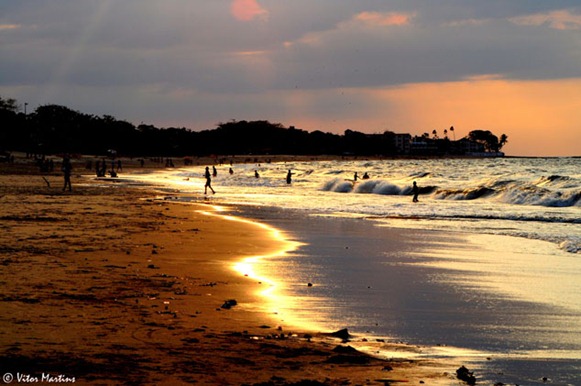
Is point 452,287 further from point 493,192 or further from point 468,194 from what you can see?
point 493,192

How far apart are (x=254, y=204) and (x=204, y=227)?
17.4 metres

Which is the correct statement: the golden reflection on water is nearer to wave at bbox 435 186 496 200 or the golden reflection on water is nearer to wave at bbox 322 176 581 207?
wave at bbox 322 176 581 207

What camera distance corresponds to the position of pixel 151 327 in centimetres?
980

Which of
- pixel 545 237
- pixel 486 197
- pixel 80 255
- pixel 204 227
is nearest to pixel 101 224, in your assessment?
pixel 204 227

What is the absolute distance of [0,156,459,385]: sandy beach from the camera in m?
7.85

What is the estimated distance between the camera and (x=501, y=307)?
12.5 m

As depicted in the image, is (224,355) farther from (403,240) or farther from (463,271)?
(403,240)

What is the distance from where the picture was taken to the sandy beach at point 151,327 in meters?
7.85

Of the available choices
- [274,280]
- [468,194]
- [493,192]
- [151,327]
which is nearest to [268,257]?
[274,280]

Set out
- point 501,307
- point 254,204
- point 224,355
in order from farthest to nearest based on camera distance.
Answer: point 254,204, point 501,307, point 224,355

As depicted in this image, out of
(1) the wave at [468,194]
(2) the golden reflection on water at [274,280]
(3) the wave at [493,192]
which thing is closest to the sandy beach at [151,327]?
(2) the golden reflection on water at [274,280]

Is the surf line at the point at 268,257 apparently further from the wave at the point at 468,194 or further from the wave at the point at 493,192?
the wave at the point at 468,194

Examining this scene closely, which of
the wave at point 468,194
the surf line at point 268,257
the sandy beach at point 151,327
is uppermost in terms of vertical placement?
the sandy beach at point 151,327

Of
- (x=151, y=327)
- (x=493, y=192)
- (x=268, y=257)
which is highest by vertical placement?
(x=151, y=327)
